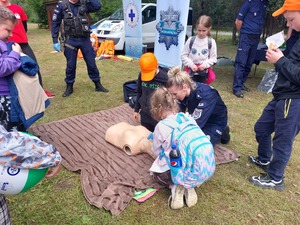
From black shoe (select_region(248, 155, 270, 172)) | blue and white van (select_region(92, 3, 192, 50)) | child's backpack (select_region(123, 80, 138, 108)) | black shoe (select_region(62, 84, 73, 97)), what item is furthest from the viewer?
blue and white van (select_region(92, 3, 192, 50))

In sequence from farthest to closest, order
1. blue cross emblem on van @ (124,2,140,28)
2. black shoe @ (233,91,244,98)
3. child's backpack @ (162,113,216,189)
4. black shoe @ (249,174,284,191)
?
blue cross emblem on van @ (124,2,140,28)
black shoe @ (233,91,244,98)
black shoe @ (249,174,284,191)
child's backpack @ (162,113,216,189)

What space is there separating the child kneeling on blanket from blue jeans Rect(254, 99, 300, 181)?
0.64 m

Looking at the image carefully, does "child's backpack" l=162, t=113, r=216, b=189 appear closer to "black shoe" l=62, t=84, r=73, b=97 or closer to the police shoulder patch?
the police shoulder patch

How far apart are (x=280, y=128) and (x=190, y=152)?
2.75ft

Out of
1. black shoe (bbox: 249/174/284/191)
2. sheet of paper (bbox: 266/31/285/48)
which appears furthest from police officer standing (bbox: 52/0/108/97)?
black shoe (bbox: 249/174/284/191)

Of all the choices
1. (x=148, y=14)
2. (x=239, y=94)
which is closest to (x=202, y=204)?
(x=239, y=94)

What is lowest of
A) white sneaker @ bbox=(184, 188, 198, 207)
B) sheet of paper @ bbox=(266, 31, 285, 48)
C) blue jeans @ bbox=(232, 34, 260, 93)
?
white sneaker @ bbox=(184, 188, 198, 207)

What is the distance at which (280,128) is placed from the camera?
2248 millimetres

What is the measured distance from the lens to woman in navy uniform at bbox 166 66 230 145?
8.13 ft

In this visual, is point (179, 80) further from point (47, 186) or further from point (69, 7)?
point (69, 7)

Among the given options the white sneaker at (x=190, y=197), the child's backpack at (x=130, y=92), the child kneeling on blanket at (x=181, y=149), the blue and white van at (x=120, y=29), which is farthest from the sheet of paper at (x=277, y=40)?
the blue and white van at (x=120, y=29)

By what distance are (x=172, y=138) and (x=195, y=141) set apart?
0.17 metres

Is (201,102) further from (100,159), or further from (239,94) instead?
(239,94)

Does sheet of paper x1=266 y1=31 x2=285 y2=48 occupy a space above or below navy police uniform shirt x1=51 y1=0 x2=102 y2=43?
above
